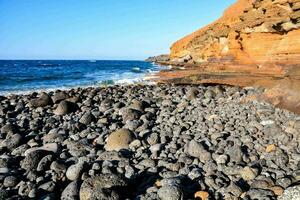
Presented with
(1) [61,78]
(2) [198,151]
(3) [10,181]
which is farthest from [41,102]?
(1) [61,78]

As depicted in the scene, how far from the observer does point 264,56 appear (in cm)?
1402

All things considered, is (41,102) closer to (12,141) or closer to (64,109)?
(64,109)

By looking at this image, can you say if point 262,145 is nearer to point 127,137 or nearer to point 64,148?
point 127,137

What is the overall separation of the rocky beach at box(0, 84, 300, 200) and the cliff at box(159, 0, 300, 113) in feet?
2.75

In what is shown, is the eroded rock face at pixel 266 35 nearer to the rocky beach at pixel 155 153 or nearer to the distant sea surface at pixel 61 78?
the rocky beach at pixel 155 153

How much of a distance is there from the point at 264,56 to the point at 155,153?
8.43m

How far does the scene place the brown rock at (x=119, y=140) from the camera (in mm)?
7980

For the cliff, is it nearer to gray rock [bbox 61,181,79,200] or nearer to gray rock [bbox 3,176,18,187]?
gray rock [bbox 61,181,79,200]

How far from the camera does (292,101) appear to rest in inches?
362

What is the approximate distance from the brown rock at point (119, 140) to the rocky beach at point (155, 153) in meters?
0.02

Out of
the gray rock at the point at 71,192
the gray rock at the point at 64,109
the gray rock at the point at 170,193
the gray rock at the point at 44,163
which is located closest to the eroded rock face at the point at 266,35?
the gray rock at the point at 64,109

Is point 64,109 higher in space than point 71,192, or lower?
higher

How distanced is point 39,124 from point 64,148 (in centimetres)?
264

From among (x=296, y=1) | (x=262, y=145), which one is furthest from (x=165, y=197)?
(x=296, y=1)
